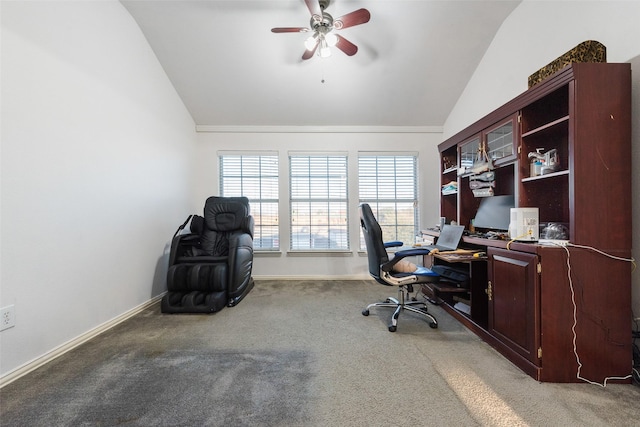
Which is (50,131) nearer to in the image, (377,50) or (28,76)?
(28,76)

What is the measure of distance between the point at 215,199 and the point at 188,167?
86 cm

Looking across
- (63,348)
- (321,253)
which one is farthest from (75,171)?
(321,253)

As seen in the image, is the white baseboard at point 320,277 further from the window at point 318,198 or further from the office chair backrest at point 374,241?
the office chair backrest at point 374,241

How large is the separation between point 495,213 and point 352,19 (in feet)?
7.44

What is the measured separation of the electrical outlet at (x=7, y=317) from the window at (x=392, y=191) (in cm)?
380

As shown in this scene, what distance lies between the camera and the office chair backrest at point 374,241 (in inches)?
87.3

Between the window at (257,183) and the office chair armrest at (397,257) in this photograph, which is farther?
the window at (257,183)

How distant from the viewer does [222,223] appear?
3.29 meters

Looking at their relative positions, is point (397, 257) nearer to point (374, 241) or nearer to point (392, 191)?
point (374, 241)

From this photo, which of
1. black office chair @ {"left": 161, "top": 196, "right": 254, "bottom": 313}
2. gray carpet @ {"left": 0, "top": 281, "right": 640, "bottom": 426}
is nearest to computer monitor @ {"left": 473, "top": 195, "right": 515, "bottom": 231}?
gray carpet @ {"left": 0, "top": 281, "right": 640, "bottom": 426}

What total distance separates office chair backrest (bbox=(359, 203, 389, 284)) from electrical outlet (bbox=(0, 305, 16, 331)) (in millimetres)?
2606

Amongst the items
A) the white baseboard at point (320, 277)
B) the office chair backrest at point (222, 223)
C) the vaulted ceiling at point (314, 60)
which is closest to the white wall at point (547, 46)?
the vaulted ceiling at point (314, 60)

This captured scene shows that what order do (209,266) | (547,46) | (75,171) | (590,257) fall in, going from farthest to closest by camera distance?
(209,266), (547,46), (75,171), (590,257)

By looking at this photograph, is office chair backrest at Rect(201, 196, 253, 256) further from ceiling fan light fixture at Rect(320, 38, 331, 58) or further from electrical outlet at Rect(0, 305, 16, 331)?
ceiling fan light fixture at Rect(320, 38, 331, 58)
